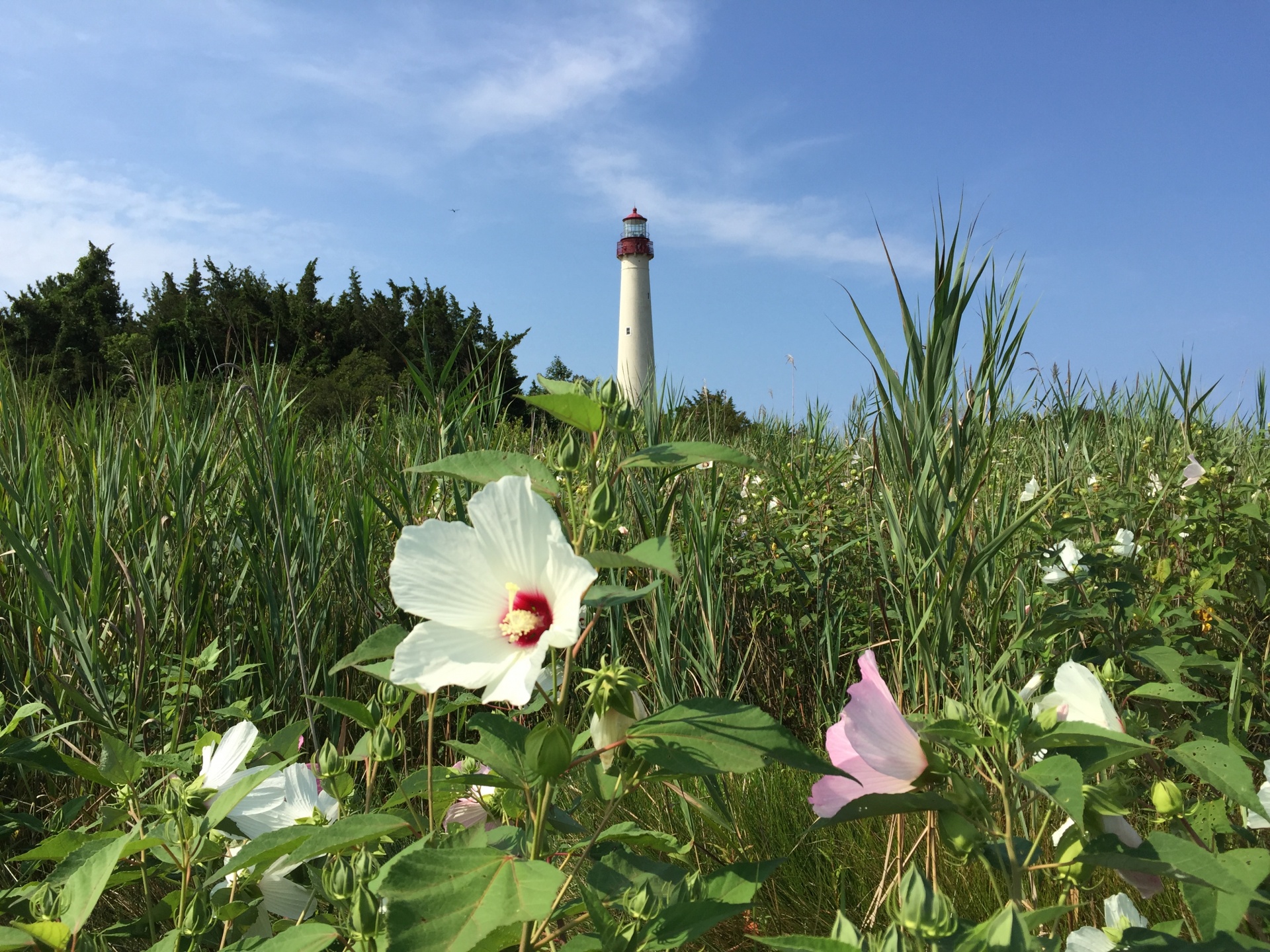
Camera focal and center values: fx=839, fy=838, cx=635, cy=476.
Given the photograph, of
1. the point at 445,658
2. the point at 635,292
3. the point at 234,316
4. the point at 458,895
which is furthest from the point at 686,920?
the point at 635,292

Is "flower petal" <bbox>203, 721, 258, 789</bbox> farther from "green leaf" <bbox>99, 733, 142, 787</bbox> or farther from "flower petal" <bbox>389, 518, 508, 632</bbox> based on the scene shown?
"flower petal" <bbox>389, 518, 508, 632</bbox>

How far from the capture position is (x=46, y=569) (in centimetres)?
190

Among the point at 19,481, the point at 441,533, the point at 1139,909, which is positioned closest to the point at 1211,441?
the point at 1139,909

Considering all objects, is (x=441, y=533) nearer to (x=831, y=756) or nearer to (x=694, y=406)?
(x=831, y=756)

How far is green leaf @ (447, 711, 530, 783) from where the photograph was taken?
73 centimetres

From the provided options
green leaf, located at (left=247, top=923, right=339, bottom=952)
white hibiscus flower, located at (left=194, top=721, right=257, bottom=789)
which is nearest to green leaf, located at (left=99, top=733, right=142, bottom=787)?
white hibiscus flower, located at (left=194, top=721, right=257, bottom=789)

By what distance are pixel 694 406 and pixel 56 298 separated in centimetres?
2034

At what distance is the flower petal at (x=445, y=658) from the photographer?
2.06 feet

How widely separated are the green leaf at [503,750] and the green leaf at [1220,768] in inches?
22.7

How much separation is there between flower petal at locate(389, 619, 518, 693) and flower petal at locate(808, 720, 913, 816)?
282 millimetres

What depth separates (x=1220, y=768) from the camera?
75 centimetres

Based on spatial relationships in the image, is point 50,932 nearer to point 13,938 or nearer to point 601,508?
point 13,938

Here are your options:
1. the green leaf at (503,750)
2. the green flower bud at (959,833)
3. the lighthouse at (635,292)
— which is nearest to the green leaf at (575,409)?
the green leaf at (503,750)

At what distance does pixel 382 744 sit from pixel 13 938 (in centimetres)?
36
